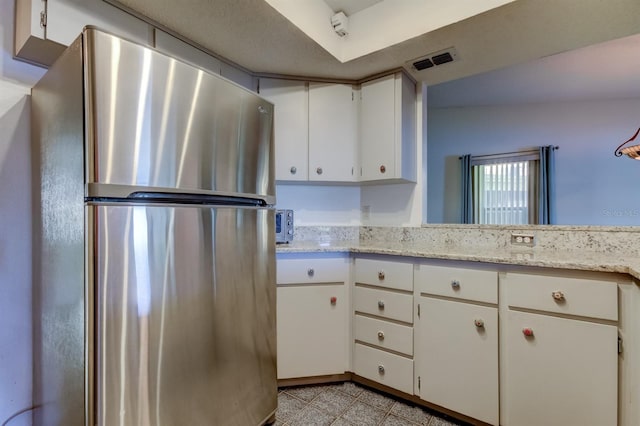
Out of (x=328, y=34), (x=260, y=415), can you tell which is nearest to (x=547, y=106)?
(x=328, y=34)

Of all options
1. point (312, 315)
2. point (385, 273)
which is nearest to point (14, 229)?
point (312, 315)

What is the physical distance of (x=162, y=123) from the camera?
99 cm

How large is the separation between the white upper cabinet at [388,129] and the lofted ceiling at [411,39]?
0.40 feet

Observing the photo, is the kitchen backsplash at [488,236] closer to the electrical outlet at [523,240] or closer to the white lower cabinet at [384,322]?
the electrical outlet at [523,240]

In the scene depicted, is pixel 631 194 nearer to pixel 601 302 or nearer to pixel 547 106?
pixel 547 106

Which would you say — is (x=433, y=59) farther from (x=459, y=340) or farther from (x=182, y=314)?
(x=182, y=314)

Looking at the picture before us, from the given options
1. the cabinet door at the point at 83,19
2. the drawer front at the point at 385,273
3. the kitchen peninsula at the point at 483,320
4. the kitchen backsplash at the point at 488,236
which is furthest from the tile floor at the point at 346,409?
the cabinet door at the point at 83,19

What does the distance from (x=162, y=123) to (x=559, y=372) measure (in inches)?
71.7

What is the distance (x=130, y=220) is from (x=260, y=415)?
1.06 m

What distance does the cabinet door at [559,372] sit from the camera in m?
1.21

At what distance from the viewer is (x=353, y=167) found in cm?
233

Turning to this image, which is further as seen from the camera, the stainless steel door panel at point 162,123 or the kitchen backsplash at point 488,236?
the kitchen backsplash at point 488,236

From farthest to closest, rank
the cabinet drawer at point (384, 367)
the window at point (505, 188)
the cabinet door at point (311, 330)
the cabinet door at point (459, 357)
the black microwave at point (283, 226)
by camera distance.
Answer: the window at point (505, 188) < the black microwave at point (283, 226) < the cabinet door at point (311, 330) < the cabinet drawer at point (384, 367) < the cabinet door at point (459, 357)

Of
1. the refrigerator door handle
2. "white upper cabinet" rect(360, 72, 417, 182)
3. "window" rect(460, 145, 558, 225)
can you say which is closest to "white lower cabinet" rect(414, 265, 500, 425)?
"white upper cabinet" rect(360, 72, 417, 182)
